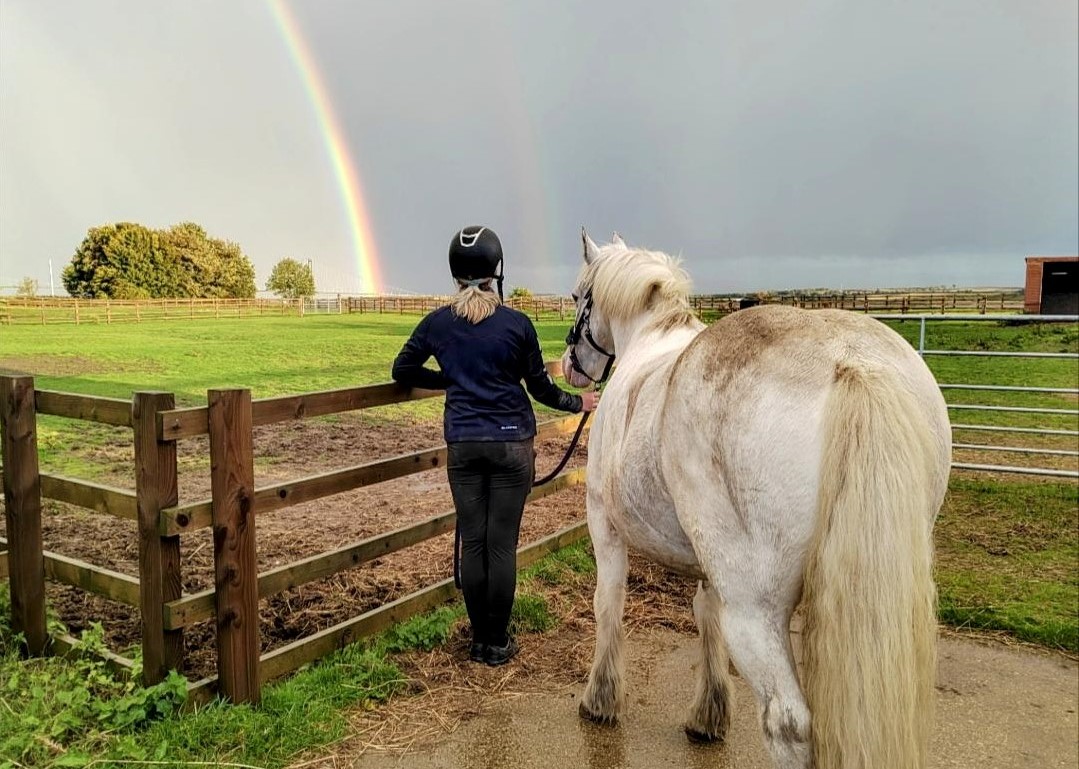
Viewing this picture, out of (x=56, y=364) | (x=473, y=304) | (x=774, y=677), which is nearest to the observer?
(x=774, y=677)

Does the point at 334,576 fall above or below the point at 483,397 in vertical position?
below

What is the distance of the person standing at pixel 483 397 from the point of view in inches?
124

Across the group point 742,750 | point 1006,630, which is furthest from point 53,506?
point 1006,630

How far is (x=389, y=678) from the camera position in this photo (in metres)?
3.23

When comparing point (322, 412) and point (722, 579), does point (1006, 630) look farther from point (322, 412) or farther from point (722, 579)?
point (322, 412)

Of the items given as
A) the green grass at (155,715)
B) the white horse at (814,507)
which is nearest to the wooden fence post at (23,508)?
the green grass at (155,715)

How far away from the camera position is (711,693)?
9.32 ft

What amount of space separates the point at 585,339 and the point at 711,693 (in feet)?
5.73

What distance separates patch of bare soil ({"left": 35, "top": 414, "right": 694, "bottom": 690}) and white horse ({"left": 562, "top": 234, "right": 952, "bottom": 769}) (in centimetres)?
177

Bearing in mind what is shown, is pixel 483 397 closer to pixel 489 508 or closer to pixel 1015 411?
pixel 489 508

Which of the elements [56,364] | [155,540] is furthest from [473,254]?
[56,364]

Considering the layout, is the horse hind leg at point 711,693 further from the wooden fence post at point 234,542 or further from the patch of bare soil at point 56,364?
the patch of bare soil at point 56,364

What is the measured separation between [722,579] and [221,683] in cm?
220

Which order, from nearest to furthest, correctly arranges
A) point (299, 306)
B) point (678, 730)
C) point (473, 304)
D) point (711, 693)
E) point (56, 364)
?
point (711, 693) → point (678, 730) → point (473, 304) → point (56, 364) → point (299, 306)
